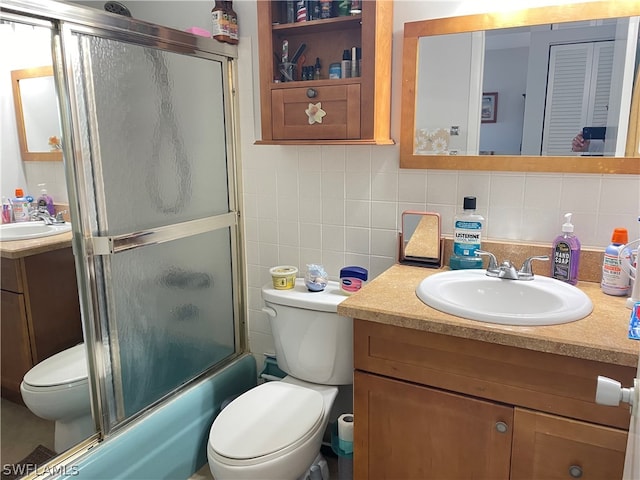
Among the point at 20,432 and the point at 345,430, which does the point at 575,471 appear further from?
A: the point at 20,432

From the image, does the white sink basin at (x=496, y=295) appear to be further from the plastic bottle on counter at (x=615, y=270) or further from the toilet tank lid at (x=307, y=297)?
the toilet tank lid at (x=307, y=297)

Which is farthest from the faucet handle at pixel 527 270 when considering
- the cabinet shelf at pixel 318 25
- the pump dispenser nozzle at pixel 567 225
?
the cabinet shelf at pixel 318 25

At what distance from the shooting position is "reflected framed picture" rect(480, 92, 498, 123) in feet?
4.99

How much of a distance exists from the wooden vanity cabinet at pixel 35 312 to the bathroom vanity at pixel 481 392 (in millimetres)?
868

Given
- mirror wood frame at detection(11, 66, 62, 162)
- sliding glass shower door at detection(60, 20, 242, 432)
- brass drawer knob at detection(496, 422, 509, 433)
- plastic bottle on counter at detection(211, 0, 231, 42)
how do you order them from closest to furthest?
brass drawer knob at detection(496, 422, 509, 433)
mirror wood frame at detection(11, 66, 62, 162)
sliding glass shower door at detection(60, 20, 242, 432)
plastic bottle on counter at detection(211, 0, 231, 42)

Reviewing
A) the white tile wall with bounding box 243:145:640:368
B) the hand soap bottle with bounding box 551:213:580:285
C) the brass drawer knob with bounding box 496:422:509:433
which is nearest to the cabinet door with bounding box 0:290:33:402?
the white tile wall with bounding box 243:145:640:368

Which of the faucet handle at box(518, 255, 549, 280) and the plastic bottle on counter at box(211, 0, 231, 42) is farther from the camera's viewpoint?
the plastic bottle on counter at box(211, 0, 231, 42)

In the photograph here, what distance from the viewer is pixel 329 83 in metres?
1.60

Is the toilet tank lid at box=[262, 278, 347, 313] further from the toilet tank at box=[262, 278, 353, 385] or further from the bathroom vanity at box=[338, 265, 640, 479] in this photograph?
the bathroom vanity at box=[338, 265, 640, 479]

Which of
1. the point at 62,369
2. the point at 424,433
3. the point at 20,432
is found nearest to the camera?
the point at 424,433

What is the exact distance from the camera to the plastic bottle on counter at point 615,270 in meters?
1.36

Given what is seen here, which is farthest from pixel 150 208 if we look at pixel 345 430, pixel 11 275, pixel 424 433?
pixel 424 433

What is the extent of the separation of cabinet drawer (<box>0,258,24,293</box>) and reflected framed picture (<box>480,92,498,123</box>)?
5.00 ft

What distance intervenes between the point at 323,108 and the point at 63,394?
1274mm
